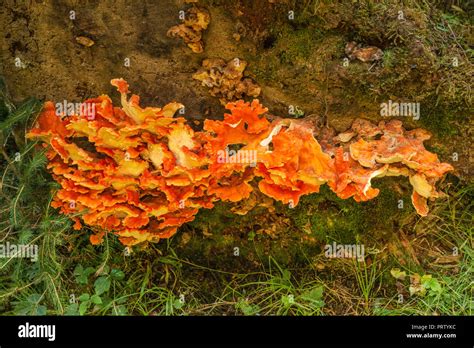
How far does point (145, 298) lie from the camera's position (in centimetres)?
498

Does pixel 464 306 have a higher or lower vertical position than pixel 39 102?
lower

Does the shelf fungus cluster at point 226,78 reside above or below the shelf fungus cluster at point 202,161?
above

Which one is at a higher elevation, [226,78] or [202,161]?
[226,78]

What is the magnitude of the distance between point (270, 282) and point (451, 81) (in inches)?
91.0

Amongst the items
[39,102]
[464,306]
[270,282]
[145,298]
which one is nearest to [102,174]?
[39,102]

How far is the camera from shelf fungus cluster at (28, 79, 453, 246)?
3.82 meters

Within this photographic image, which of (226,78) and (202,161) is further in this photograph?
(226,78)

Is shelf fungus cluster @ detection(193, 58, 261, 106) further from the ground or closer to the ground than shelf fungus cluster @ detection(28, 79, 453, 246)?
further from the ground

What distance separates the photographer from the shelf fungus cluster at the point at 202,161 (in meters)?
3.82

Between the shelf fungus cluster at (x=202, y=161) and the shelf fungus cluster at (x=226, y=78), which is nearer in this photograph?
the shelf fungus cluster at (x=202, y=161)

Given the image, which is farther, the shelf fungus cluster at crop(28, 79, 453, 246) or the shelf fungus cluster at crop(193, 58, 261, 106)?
the shelf fungus cluster at crop(193, 58, 261, 106)

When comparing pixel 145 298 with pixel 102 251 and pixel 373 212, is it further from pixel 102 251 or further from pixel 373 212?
pixel 373 212

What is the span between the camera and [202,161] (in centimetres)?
387

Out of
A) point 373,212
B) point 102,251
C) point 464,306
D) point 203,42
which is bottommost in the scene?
point 464,306
